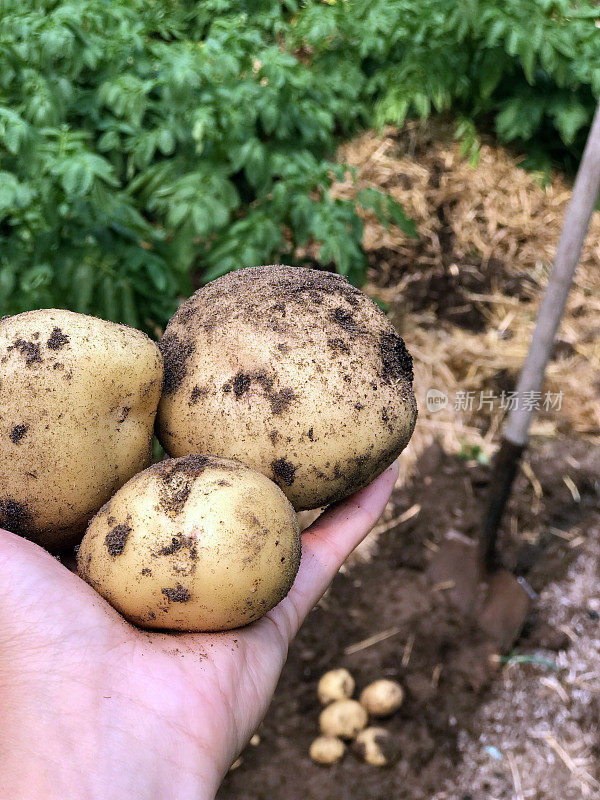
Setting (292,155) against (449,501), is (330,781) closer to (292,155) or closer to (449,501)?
(449,501)

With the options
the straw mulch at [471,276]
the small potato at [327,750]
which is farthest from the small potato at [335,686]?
the straw mulch at [471,276]

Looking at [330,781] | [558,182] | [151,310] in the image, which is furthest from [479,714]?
[558,182]

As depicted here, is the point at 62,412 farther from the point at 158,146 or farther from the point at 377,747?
the point at 377,747

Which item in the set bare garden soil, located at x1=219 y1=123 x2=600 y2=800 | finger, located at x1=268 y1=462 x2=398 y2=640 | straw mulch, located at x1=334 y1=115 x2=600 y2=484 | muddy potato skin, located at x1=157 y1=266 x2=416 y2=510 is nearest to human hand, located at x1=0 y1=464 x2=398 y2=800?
finger, located at x1=268 y1=462 x2=398 y2=640

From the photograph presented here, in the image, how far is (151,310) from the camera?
2.33 meters

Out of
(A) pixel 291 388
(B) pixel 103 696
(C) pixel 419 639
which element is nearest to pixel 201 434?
(A) pixel 291 388

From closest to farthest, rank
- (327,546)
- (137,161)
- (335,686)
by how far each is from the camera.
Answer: (327,546)
(137,161)
(335,686)

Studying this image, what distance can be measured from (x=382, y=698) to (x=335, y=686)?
187 millimetres

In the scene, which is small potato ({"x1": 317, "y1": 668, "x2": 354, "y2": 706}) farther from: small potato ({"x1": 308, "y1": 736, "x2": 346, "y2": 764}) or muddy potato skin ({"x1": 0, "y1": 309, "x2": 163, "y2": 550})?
muddy potato skin ({"x1": 0, "y1": 309, "x2": 163, "y2": 550})

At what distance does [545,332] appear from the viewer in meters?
2.76

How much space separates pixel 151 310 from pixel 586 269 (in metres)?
3.02

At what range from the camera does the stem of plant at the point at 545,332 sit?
253 centimetres

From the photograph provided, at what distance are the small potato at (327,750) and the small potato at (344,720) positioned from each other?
0.11ft

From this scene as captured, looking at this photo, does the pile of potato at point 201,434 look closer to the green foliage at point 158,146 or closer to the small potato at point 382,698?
the green foliage at point 158,146
